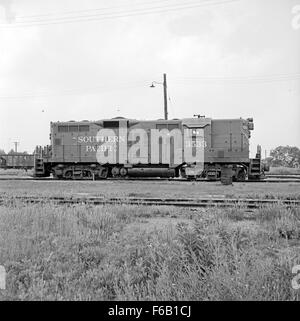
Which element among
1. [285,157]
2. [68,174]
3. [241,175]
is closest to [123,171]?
[68,174]

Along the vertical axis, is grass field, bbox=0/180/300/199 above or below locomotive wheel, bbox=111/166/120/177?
below

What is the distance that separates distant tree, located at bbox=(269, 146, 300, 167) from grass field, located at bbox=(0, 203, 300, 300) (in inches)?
2282

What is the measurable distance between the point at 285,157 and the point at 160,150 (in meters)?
50.0

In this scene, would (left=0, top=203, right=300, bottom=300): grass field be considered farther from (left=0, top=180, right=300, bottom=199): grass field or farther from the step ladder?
the step ladder

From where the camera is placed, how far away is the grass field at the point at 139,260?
321cm

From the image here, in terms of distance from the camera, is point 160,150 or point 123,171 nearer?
point 160,150

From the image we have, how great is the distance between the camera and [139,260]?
4031 mm

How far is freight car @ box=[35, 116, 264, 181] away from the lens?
19.8 meters

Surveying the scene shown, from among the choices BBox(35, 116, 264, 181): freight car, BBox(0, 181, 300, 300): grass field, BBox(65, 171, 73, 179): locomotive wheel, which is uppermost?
BBox(35, 116, 264, 181): freight car

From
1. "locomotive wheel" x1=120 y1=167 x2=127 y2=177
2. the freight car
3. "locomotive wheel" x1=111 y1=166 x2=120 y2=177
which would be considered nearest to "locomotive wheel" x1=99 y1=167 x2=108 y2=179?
the freight car

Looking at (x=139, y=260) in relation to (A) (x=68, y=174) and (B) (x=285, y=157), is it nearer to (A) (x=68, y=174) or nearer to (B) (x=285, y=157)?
(A) (x=68, y=174)

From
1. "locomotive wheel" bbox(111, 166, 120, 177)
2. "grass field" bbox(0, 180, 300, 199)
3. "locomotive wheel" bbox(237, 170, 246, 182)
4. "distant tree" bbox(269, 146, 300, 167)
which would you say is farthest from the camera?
"distant tree" bbox(269, 146, 300, 167)
